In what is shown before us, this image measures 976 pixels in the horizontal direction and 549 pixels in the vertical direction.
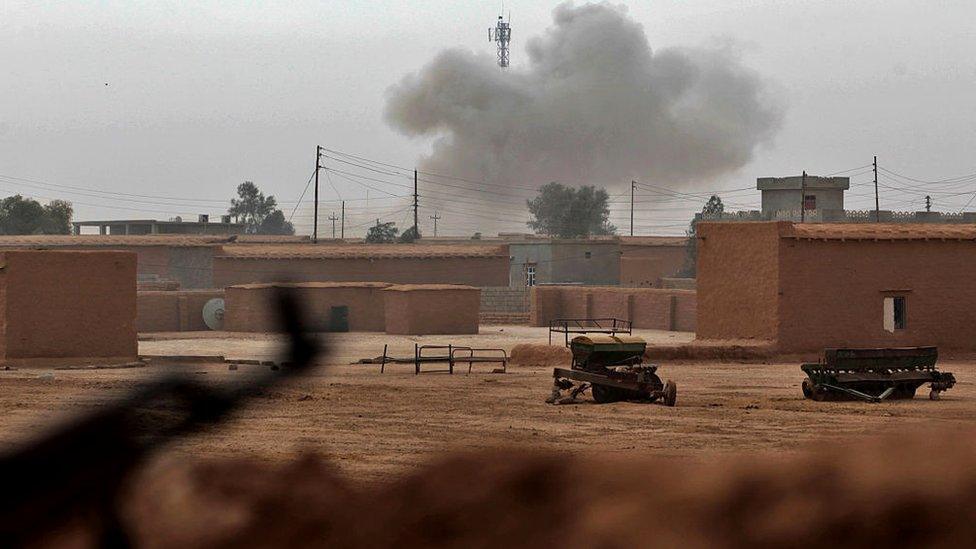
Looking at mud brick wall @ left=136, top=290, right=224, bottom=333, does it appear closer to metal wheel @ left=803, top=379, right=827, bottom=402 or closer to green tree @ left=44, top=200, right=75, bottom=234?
metal wheel @ left=803, top=379, right=827, bottom=402

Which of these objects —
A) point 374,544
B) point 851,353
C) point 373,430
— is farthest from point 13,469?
point 851,353

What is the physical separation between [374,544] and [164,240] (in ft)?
188

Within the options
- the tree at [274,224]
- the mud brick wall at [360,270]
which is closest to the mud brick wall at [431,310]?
the mud brick wall at [360,270]

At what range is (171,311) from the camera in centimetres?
4391

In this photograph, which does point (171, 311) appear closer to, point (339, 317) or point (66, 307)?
point (339, 317)

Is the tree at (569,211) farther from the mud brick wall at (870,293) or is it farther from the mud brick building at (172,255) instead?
the mud brick wall at (870,293)

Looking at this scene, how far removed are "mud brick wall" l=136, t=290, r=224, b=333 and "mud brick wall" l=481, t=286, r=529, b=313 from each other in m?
10.9

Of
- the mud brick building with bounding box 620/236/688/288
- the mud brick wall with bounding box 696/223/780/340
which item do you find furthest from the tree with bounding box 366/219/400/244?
the mud brick wall with bounding box 696/223/780/340

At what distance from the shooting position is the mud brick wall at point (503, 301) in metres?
49.5

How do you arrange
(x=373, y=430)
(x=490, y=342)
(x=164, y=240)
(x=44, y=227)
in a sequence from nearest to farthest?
(x=373, y=430) < (x=490, y=342) < (x=164, y=240) < (x=44, y=227)

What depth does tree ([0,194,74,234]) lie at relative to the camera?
8144cm

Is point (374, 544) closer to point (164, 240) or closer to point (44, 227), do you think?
point (164, 240)

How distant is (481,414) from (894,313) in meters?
15.2

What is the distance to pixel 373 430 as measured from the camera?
17984 millimetres
